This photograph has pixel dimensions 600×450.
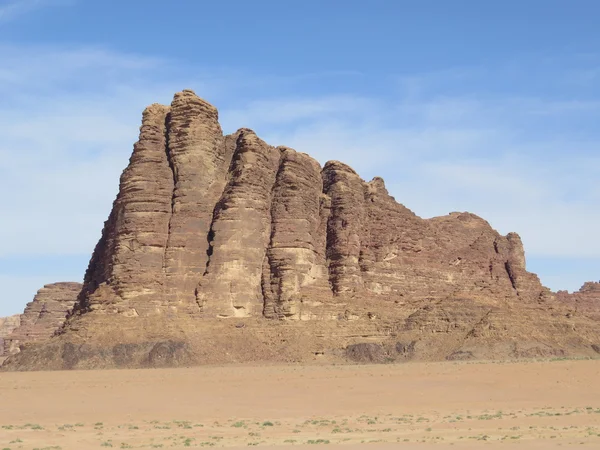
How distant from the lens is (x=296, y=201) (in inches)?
2749

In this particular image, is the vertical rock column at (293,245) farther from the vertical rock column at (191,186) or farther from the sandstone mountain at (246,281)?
the vertical rock column at (191,186)

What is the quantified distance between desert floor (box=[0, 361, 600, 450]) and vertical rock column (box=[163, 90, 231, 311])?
12374mm

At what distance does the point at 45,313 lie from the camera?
393 ft

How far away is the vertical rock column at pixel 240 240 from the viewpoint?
6400cm

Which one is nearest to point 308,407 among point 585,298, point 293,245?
point 293,245

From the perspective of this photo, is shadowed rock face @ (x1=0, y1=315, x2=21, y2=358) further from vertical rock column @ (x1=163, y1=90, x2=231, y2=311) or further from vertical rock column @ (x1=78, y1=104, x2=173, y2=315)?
vertical rock column @ (x1=163, y1=90, x2=231, y2=311)

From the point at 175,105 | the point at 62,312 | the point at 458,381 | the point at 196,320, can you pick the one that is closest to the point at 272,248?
the point at 196,320

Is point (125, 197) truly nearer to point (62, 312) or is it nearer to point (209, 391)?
point (209, 391)

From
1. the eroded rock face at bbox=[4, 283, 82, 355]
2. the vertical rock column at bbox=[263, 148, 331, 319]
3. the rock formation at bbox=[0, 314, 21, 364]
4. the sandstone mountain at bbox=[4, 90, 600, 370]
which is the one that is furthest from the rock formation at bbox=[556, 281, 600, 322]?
the rock formation at bbox=[0, 314, 21, 364]

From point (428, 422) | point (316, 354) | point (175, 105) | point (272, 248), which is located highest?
point (175, 105)

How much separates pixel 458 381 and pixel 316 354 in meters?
20.6

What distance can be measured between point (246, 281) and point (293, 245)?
550cm

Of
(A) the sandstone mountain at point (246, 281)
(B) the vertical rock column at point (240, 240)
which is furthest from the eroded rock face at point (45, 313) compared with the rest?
(B) the vertical rock column at point (240, 240)

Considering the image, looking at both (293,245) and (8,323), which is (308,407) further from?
(8,323)
